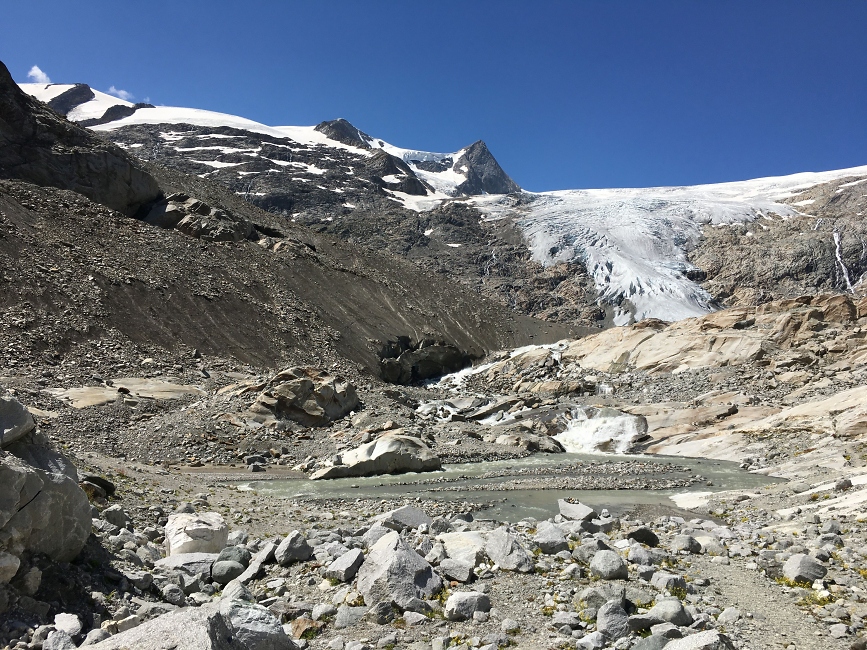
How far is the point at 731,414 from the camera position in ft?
103

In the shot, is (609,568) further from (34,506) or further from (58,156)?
(58,156)

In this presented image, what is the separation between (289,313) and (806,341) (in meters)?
40.6

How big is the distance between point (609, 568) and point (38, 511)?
7.24 metres

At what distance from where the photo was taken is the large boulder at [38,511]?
246 inches

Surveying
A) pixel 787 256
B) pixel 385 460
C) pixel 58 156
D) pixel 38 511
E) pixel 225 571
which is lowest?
pixel 385 460

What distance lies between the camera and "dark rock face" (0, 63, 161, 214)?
161ft

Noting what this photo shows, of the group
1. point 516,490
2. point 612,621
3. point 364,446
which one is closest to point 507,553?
point 612,621

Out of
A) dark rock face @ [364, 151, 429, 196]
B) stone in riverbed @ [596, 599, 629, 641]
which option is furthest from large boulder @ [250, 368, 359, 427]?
dark rock face @ [364, 151, 429, 196]

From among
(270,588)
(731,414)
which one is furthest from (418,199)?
(270,588)

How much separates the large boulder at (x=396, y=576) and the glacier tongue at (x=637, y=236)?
8138 cm

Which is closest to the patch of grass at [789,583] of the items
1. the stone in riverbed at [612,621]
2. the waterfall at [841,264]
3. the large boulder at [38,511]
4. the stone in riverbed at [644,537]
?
the stone in riverbed at [644,537]

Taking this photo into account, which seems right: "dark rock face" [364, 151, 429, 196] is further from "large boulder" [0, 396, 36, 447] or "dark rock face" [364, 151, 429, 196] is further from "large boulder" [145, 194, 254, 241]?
"large boulder" [0, 396, 36, 447]

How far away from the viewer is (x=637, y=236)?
10744cm

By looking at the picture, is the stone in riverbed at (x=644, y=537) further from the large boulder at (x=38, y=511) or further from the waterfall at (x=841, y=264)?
the waterfall at (x=841, y=264)
